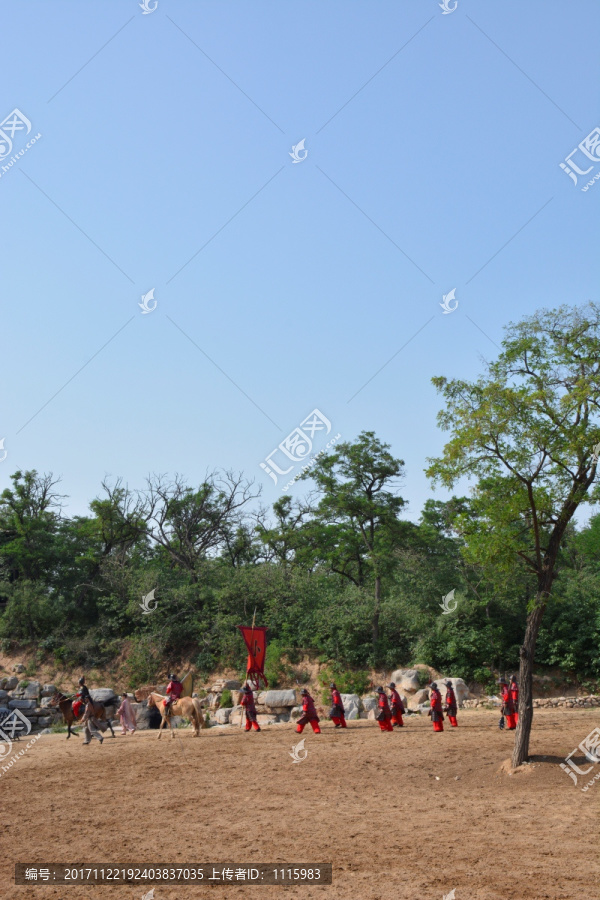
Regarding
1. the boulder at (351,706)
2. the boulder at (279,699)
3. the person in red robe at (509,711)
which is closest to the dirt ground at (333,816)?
the person in red robe at (509,711)

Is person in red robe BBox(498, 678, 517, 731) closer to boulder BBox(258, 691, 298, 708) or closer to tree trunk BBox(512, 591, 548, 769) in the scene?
tree trunk BBox(512, 591, 548, 769)

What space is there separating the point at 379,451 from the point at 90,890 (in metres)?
27.1

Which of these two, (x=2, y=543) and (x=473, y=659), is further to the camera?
(x=2, y=543)

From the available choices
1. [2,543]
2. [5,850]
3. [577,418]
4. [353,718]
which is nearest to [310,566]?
[353,718]

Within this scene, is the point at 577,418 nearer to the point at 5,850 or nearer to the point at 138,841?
the point at 138,841

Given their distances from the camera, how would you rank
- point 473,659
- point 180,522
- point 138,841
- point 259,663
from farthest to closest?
point 180,522, point 473,659, point 259,663, point 138,841

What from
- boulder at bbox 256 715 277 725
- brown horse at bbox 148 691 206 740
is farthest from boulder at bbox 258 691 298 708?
brown horse at bbox 148 691 206 740

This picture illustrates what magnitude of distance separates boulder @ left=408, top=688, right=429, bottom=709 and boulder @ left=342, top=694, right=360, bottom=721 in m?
3.06

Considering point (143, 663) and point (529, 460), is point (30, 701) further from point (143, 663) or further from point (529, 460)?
point (529, 460)

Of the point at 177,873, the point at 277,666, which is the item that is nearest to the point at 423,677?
the point at 277,666

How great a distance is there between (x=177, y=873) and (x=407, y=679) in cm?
2081

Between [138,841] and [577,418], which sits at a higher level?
[577,418]

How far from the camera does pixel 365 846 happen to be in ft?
28.0

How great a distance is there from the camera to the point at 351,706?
23.3 metres
